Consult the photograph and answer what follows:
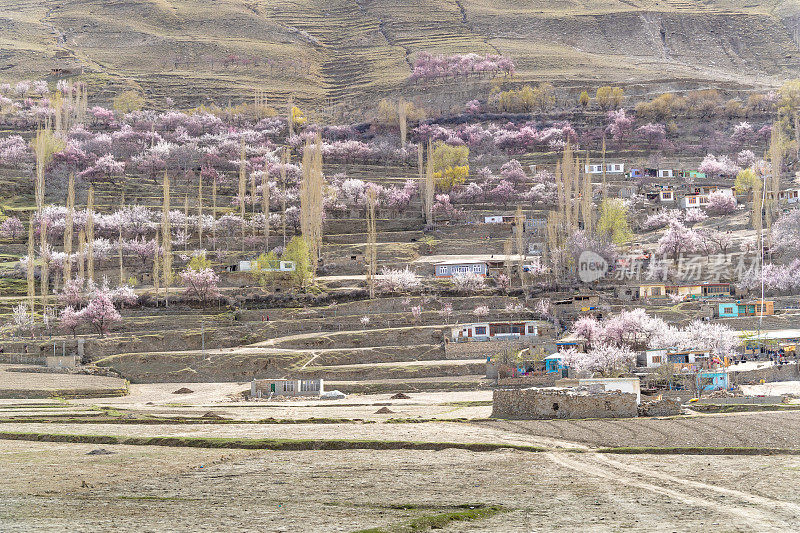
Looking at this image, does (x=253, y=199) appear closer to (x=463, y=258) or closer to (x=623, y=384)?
(x=463, y=258)

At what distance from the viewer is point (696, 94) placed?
12988 cm

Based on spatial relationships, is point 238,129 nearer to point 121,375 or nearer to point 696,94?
point 696,94

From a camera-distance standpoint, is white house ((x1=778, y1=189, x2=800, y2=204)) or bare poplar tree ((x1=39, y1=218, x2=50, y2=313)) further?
white house ((x1=778, y1=189, x2=800, y2=204))

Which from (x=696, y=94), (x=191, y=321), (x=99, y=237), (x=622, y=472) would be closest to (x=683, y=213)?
(x=696, y=94)

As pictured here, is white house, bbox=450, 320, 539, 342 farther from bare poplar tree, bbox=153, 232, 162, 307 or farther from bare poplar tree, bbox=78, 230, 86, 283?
bare poplar tree, bbox=78, 230, 86, 283

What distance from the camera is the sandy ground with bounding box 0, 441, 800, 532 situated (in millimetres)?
23281

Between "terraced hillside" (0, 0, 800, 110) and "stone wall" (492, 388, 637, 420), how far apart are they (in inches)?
4001

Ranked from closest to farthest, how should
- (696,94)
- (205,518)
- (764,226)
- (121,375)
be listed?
(205,518) → (121,375) → (764,226) → (696,94)

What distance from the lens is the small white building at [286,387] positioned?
2362 inches

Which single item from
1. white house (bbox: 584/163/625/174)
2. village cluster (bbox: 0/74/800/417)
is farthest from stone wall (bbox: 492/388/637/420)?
white house (bbox: 584/163/625/174)

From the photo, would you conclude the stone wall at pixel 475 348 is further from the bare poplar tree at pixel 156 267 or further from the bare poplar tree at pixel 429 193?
the bare poplar tree at pixel 429 193

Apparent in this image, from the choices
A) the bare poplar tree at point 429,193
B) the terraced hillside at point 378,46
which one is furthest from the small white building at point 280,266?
the terraced hillside at point 378,46

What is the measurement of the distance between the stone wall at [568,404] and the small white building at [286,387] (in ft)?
61.3

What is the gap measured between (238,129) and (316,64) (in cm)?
4957
